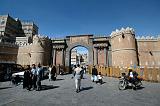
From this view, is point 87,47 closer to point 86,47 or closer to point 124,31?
point 86,47

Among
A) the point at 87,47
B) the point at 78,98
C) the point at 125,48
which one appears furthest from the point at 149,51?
the point at 78,98

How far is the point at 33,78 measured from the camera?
10.1 meters

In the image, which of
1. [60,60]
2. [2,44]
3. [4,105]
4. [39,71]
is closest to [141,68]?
[39,71]

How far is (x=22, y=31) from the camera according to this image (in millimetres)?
64375

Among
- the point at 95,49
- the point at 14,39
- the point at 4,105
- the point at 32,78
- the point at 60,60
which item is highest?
the point at 14,39

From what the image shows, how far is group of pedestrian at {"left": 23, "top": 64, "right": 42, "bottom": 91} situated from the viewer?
979cm

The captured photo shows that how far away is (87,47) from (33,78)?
20655 millimetres

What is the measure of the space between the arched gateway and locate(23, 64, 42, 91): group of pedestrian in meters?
19.6

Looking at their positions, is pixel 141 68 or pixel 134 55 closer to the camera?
pixel 141 68

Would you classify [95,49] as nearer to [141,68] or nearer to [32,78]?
[141,68]

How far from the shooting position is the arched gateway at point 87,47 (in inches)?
1132

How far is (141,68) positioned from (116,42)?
11.3 metres

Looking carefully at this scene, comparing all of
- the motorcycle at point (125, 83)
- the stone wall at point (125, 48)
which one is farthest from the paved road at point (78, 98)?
the stone wall at point (125, 48)

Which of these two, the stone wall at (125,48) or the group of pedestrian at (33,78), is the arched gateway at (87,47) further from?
the group of pedestrian at (33,78)
